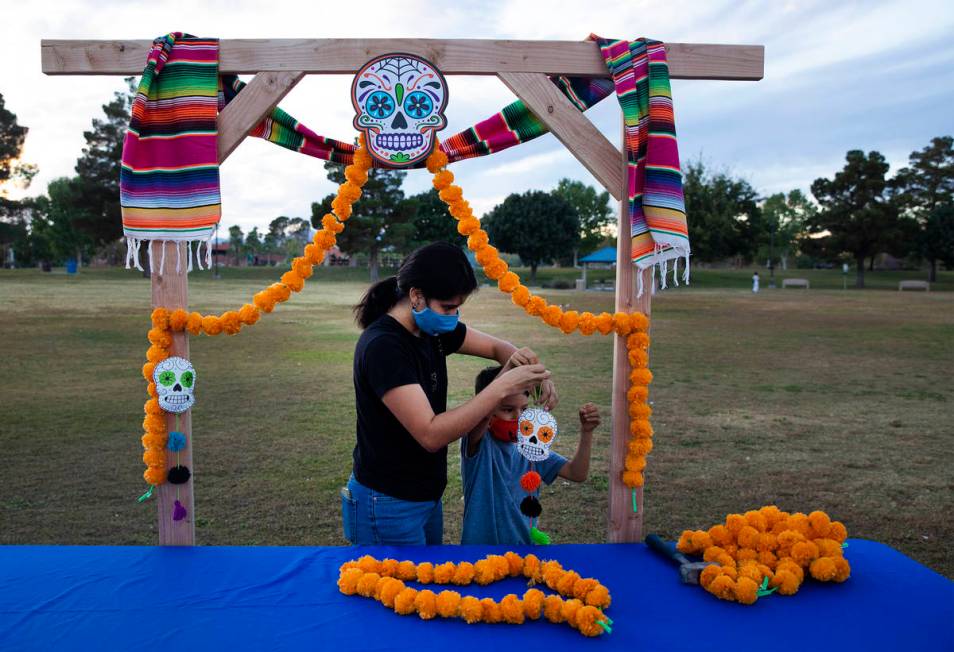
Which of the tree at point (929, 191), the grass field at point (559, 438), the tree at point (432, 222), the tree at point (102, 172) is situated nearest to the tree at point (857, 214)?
the tree at point (929, 191)

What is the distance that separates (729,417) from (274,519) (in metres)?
5.36

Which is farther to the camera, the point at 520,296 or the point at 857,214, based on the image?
the point at 857,214

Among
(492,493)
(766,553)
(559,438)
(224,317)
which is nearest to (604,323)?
(492,493)

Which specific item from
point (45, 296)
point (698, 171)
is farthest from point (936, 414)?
point (698, 171)

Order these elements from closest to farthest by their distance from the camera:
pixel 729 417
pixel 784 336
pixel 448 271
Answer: pixel 448 271 → pixel 729 417 → pixel 784 336

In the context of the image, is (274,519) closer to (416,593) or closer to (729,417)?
(416,593)

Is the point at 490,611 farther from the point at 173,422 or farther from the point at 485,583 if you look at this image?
the point at 173,422

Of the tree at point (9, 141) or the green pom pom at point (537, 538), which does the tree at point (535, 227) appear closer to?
the tree at point (9, 141)

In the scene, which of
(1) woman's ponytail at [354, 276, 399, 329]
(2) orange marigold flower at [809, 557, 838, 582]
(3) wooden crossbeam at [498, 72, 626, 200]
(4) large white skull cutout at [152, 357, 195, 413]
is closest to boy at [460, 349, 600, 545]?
(1) woman's ponytail at [354, 276, 399, 329]

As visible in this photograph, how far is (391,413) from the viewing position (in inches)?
102

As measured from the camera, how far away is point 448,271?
99.7 inches

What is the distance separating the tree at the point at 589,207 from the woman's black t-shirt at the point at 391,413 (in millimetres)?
65913

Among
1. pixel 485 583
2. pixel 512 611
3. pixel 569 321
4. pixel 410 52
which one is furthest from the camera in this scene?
pixel 569 321

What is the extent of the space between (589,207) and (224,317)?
68.4 meters
